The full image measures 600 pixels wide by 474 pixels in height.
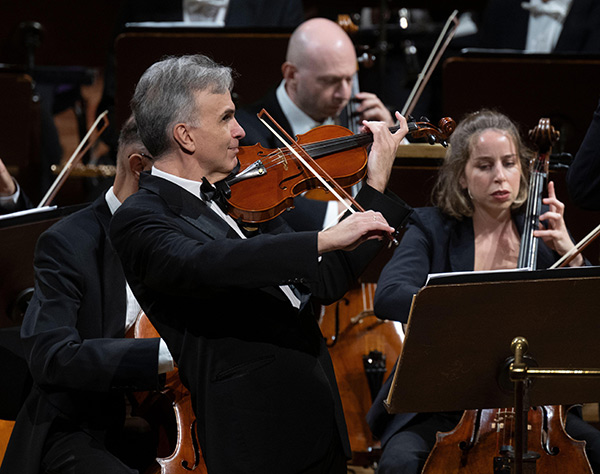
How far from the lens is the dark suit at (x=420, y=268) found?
2.18 metres

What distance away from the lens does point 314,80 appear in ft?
9.51

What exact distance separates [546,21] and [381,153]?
2.27m

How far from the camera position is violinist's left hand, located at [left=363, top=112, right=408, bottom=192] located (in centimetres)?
160

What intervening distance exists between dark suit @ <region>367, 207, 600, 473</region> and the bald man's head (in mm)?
632

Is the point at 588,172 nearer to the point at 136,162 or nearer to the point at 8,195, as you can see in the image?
the point at 136,162

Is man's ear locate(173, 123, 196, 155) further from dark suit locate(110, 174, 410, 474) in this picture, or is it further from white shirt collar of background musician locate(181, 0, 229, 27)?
white shirt collar of background musician locate(181, 0, 229, 27)

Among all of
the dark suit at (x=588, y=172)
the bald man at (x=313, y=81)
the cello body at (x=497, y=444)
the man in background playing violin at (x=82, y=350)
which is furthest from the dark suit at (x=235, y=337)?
the bald man at (x=313, y=81)

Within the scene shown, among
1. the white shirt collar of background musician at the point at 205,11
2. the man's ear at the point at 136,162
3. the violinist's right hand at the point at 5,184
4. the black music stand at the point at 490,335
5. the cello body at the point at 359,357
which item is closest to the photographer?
the black music stand at the point at 490,335

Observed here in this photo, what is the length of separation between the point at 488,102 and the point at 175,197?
146 cm

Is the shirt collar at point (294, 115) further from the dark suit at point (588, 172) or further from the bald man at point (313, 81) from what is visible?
the dark suit at point (588, 172)

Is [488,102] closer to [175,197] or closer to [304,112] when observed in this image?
[304,112]

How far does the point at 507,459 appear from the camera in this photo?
191cm

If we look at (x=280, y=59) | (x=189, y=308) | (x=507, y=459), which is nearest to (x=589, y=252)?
(x=507, y=459)

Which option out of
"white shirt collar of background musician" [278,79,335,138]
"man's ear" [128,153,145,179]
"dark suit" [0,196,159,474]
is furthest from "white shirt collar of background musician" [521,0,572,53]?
"dark suit" [0,196,159,474]
